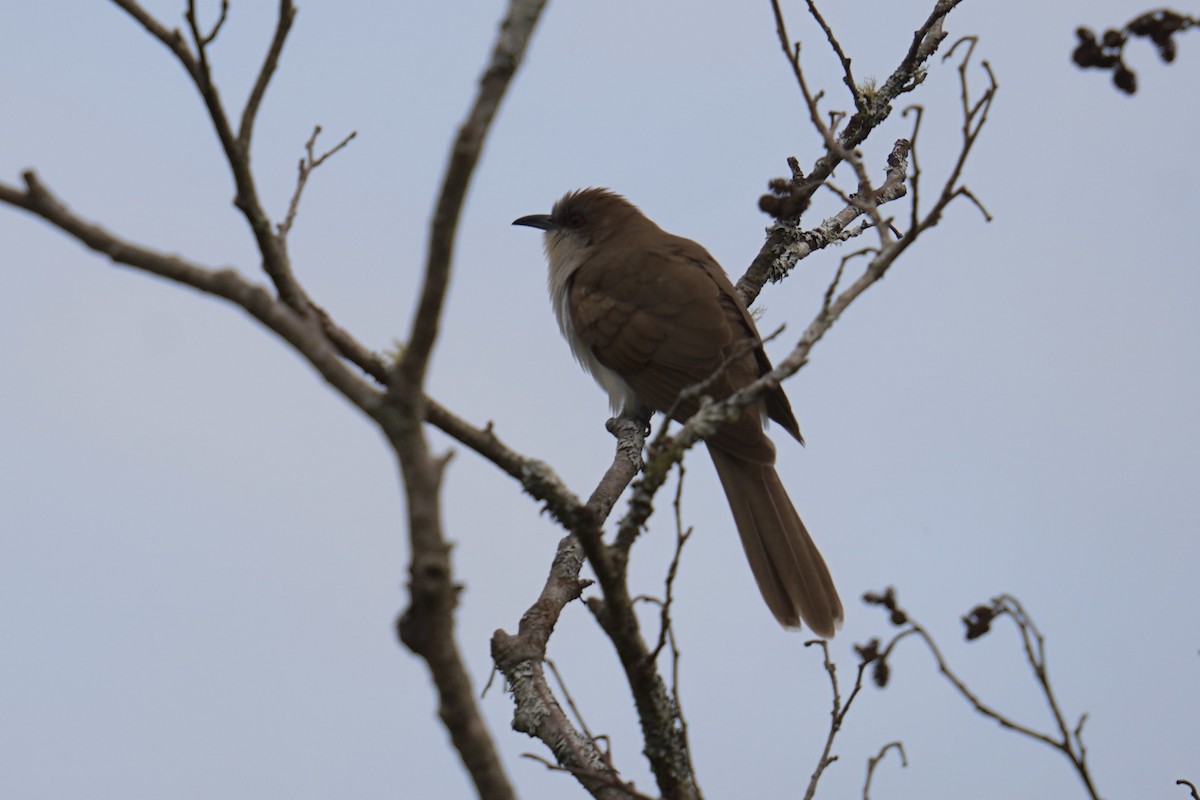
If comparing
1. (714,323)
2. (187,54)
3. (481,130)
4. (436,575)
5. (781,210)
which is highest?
(714,323)

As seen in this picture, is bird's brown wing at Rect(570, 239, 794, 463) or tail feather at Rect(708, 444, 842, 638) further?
bird's brown wing at Rect(570, 239, 794, 463)

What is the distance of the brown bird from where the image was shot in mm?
4555

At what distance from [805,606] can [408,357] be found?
3138mm

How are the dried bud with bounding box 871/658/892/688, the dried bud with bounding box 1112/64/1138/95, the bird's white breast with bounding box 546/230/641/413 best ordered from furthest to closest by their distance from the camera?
the bird's white breast with bounding box 546/230/641/413 → the dried bud with bounding box 871/658/892/688 → the dried bud with bounding box 1112/64/1138/95

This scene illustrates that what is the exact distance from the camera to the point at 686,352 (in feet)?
17.0

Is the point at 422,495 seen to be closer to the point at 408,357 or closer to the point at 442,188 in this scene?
the point at 408,357

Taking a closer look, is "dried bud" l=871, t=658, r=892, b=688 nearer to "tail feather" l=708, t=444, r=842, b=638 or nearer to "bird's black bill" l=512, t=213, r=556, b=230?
"tail feather" l=708, t=444, r=842, b=638

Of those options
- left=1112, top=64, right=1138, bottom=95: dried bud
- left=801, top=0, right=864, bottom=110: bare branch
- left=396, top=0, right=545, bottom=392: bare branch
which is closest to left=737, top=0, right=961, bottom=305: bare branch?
left=801, top=0, right=864, bottom=110: bare branch

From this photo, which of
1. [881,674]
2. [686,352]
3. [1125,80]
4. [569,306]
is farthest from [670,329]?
[1125,80]

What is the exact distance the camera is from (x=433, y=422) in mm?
2234

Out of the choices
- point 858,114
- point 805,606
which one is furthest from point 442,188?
point 858,114

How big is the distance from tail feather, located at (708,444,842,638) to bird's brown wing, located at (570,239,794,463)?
9 centimetres

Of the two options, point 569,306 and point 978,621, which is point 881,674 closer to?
point 978,621

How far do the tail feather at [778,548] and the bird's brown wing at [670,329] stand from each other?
9cm
